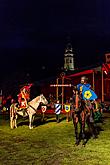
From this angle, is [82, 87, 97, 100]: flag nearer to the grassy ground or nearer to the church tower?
the grassy ground

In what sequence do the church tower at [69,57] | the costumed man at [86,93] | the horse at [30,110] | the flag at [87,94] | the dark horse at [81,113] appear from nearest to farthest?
the dark horse at [81,113] → the costumed man at [86,93] → the flag at [87,94] → the horse at [30,110] → the church tower at [69,57]

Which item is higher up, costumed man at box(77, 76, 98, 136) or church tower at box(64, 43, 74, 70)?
church tower at box(64, 43, 74, 70)

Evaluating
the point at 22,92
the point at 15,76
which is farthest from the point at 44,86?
the point at 15,76

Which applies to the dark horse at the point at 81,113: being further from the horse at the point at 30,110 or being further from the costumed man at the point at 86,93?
the horse at the point at 30,110

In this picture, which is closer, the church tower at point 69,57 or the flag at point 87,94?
the flag at point 87,94

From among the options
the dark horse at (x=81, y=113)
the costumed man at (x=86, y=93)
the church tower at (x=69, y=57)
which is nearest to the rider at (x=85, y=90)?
the costumed man at (x=86, y=93)

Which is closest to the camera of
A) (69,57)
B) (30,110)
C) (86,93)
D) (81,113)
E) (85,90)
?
(81,113)

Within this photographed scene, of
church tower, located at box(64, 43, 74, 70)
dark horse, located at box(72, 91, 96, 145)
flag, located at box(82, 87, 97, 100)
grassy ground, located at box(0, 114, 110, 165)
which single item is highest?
church tower, located at box(64, 43, 74, 70)

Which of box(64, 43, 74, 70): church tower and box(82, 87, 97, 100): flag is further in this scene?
box(64, 43, 74, 70): church tower

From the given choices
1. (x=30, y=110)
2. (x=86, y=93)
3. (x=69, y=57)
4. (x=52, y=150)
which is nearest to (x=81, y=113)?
(x=86, y=93)

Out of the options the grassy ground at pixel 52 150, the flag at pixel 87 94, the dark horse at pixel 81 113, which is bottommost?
the grassy ground at pixel 52 150

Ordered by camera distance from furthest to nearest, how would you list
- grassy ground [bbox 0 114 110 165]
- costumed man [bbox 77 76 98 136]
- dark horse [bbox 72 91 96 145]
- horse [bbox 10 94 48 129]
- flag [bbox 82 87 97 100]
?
horse [bbox 10 94 48 129]
flag [bbox 82 87 97 100]
costumed man [bbox 77 76 98 136]
dark horse [bbox 72 91 96 145]
grassy ground [bbox 0 114 110 165]

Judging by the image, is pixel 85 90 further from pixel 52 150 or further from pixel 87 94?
pixel 52 150

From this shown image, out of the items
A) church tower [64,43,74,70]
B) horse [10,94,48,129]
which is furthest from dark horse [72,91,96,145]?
church tower [64,43,74,70]
